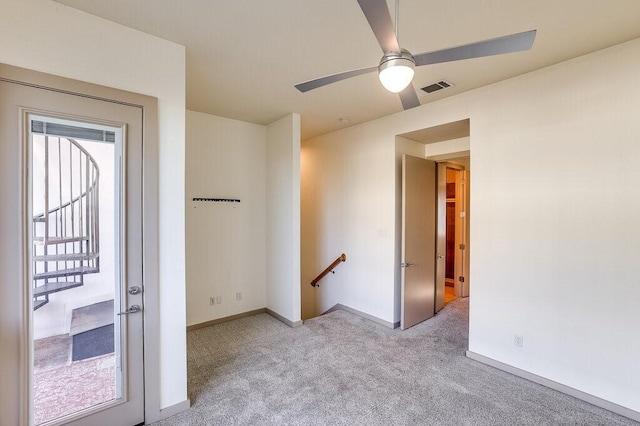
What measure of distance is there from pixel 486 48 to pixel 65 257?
272 cm

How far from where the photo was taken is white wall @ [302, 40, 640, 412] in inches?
89.1

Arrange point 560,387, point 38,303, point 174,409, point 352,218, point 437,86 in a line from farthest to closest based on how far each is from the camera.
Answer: point 352,218, point 437,86, point 560,387, point 174,409, point 38,303

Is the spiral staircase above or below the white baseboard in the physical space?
above

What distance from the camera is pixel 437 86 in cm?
303

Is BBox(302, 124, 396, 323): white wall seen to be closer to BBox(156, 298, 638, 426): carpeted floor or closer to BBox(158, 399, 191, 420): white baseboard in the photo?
BBox(156, 298, 638, 426): carpeted floor

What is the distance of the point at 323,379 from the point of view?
8.83 feet

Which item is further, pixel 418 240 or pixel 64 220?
pixel 418 240

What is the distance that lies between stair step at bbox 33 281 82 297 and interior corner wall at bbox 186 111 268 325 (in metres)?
1.86

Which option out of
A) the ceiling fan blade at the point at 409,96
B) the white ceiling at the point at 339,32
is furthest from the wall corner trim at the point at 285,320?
the ceiling fan blade at the point at 409,96

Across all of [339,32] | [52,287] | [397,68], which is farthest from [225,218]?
[397,68]

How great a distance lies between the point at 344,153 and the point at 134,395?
12.3ft

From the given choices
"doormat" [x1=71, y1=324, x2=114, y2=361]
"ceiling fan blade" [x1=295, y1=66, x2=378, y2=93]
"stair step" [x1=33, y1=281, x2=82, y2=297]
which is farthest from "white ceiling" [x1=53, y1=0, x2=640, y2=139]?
"doormat" [x1=71, y1=324, x2=114, y2=361]

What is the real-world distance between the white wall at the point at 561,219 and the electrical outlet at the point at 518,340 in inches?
1.4

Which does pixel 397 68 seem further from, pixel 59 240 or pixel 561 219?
pixel 59 240
